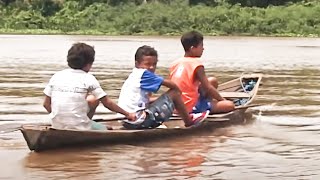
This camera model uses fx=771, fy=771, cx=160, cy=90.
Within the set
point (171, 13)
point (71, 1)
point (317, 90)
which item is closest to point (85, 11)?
point (71, 1)

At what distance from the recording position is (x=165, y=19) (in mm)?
43000

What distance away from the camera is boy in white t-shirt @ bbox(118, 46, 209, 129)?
7617mm

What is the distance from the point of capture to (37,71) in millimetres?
16906

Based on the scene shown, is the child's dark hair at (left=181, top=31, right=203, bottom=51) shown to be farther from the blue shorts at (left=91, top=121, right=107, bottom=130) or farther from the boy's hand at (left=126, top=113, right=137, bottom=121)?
the blue shorts at (left=91, top=121, right=107, bottom=130)

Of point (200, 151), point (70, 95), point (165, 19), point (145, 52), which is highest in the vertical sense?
point (145, 52)

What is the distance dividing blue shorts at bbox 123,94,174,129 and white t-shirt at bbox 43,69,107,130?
2.51 ft

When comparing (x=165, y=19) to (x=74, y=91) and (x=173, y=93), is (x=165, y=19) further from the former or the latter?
(x=74, y=91)

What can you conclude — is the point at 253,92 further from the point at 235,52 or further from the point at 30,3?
the point at 30,3

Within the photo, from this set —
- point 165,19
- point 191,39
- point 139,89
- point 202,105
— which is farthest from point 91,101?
point 165,19

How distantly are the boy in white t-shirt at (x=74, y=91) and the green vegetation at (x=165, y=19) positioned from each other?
3536cm

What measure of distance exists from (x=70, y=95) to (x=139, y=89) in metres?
0.95

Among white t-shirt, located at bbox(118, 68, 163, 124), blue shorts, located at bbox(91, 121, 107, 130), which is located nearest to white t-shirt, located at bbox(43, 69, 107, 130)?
blue shorts, located at bbox(91, 121, 107, 130)

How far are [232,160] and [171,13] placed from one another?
122 feet

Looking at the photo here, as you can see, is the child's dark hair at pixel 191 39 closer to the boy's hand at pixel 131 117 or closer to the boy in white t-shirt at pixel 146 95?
the boy in white t-shirt at pixel 146 95
